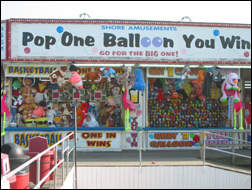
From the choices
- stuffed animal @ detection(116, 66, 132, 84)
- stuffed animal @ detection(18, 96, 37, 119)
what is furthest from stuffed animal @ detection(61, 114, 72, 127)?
stuffed animal @ detection(116, 66, 132, 84)

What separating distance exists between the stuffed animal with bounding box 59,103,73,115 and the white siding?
144 inches

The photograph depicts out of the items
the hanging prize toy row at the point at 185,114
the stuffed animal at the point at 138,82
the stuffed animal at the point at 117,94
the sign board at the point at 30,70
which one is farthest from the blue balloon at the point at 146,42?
the sign board at the point at 30,70

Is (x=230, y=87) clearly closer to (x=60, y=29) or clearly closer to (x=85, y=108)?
(x=85, y=108)

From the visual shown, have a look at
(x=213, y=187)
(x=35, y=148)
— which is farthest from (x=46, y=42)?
(x=213, y=187)

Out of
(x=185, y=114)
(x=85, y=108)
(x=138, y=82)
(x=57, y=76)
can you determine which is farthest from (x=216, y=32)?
(x=57, y=76)

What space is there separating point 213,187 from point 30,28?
7.89 meters

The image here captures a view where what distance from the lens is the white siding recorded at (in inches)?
308

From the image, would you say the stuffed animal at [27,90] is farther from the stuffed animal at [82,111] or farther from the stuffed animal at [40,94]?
the stuffed animal at [82,111]

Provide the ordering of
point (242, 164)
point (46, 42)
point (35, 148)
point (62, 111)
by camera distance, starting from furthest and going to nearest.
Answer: point (62, 111) → point (46, 42) → point (242, 164) → point (35, 148)

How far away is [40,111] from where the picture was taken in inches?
425

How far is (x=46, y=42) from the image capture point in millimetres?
10141

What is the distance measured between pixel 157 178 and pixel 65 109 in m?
4.88

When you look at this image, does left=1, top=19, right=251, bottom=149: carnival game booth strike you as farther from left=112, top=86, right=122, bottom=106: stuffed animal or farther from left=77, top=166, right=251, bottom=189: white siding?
left=77, top=166, right=251, bottom=189: white siding

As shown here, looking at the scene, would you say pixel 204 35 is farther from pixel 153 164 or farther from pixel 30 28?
pixel 30 28
